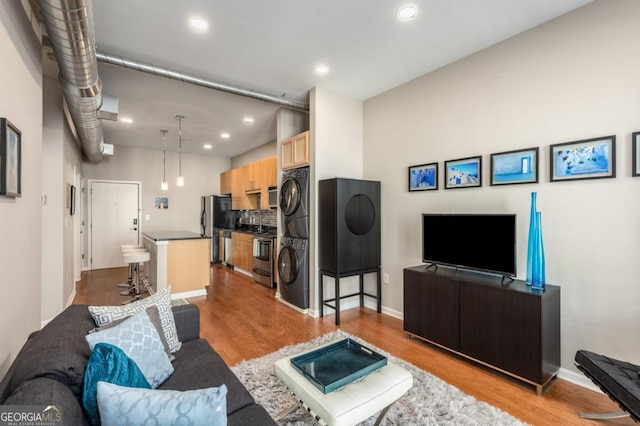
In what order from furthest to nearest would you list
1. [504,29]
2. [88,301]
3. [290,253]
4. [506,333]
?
[88,301], [290,253], [504,29], [506,333]

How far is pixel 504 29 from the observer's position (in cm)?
263

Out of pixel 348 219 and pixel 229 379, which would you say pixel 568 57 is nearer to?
pixel 348 219

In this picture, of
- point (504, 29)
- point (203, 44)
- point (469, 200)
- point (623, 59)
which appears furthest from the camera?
point (469, 200)

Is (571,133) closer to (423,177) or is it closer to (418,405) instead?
(423,177)

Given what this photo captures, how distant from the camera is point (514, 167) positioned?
2727 millimetres

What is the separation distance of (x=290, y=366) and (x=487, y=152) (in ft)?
8.70

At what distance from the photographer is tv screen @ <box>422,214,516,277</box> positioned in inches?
99.8

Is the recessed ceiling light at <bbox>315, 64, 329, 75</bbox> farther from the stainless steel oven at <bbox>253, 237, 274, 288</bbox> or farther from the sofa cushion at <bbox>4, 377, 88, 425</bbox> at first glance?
the sofa cushion at <bbox>4, 377, 88, 425</bbox>

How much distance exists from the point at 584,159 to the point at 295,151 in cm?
307

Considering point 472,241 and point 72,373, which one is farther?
point 472,241

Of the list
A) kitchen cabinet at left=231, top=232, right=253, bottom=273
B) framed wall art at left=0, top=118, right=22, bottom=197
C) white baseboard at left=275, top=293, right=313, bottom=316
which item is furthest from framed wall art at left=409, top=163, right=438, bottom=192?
kitchen cabinet at left=231, top=232, right=253, bottom=273

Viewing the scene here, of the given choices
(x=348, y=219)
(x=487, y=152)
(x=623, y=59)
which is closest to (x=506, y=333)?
(x=487, y=152)

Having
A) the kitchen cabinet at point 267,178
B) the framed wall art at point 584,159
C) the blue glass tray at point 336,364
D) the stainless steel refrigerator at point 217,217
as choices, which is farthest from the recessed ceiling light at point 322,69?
the stainless steel refrigerator at point 217,217

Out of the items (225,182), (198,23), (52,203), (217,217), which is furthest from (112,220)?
(198,23)
